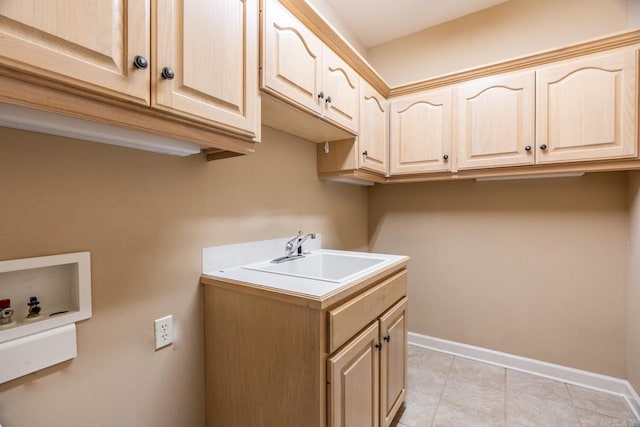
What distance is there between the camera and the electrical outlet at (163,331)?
1.13 m

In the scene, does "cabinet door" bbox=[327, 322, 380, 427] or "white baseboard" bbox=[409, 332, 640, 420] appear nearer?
"cabinet door" bbox=[327, 322, 380, 427]

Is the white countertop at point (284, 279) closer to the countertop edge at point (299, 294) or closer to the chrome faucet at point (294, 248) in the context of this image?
the countertop edge at point (299, 294)

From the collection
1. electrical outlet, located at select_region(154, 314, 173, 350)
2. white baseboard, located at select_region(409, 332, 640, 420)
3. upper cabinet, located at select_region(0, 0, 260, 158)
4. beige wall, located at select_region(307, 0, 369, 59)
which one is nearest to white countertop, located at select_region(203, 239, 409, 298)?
electrical outlet, located at select_region(154, 314, 173, 350)

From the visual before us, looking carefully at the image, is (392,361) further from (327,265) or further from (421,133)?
(421,133)

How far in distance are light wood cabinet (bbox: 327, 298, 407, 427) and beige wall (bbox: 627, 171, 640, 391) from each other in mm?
1371

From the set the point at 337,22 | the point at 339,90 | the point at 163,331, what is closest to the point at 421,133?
the point at 339,90

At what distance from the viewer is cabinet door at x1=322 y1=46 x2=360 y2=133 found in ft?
5.00

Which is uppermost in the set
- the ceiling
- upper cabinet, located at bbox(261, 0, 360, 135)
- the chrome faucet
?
the ceiling

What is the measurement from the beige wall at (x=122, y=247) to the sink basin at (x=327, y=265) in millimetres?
286

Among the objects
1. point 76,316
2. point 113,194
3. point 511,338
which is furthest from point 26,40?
point 511,338

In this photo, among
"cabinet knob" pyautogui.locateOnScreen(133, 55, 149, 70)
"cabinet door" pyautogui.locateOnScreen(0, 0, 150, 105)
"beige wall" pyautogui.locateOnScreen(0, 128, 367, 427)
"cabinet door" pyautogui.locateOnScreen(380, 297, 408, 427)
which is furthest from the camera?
"cabinet door" pyautogui.locateOnScreen(380, 297, 408, 427)

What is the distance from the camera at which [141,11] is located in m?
0.73

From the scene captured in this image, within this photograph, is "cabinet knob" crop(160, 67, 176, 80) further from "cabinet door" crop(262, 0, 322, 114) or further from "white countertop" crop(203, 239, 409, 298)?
"white countertop" crop(203, 239, 409, 298)

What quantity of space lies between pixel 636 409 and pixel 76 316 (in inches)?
113
